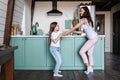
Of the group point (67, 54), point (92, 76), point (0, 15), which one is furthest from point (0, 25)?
point (92, 76)

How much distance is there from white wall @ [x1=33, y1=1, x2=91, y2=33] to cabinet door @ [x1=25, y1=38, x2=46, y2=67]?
262 cm

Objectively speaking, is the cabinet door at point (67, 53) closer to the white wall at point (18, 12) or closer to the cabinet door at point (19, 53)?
the cabinet door at point (19, 53)

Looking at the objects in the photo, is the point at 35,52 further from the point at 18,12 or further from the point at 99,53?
the point at 99,53

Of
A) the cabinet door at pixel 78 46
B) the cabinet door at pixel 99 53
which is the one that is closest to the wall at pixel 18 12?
the cabinet door at pixel 78 46

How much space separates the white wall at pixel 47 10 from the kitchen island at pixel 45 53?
259 centimetres

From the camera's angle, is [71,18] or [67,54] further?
[71,18]

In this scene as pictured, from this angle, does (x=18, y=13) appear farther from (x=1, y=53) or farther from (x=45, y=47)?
(x=1, y=53)

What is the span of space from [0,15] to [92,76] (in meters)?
2.42

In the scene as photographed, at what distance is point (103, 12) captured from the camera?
13125mm

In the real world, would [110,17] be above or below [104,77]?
above

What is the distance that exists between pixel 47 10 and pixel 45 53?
Answer: 3126 mm

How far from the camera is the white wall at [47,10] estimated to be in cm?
830

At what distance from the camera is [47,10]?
8.54 m

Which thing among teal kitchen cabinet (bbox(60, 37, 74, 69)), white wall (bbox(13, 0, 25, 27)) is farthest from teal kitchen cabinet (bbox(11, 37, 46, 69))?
→ white wall (bbox(13, 0, 25, 27))
